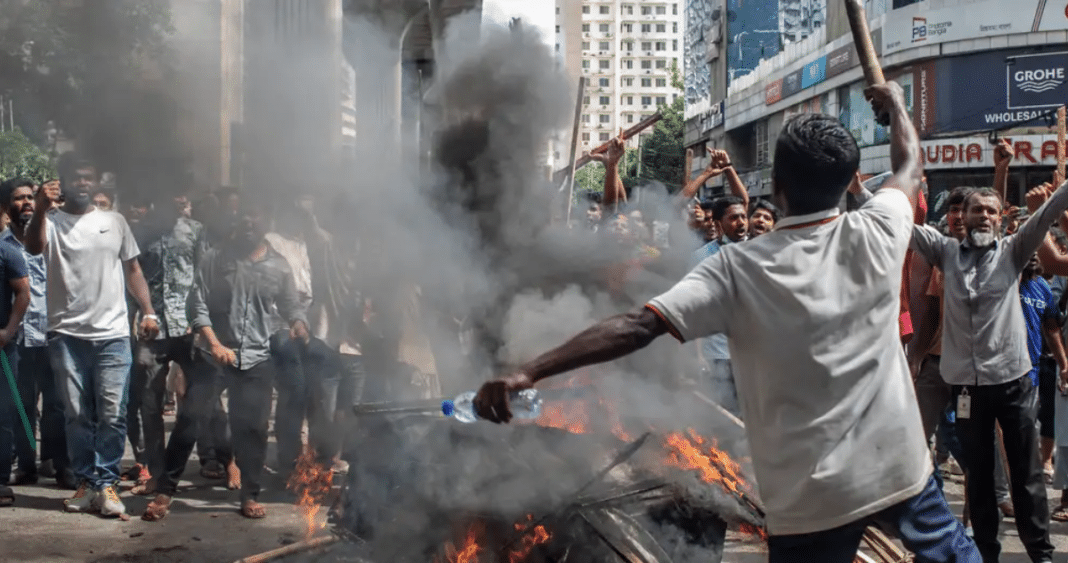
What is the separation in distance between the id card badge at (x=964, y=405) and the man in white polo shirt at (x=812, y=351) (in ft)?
6.82

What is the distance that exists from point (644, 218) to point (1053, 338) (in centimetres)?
302

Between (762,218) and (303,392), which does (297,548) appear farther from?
(762,218)

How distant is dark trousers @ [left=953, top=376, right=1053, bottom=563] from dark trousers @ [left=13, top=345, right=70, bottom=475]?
492 cm

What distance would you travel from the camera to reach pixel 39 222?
555cm

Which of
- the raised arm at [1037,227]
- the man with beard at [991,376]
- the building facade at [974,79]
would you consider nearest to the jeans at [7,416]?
the man with beard at [991,376]

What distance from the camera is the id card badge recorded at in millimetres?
4504

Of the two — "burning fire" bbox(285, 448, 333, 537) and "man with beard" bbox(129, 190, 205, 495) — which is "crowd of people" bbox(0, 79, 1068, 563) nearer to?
"man with beard" bbox(129, 190, 205, 495)

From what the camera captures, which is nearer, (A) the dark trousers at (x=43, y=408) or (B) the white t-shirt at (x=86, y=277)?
(B) the white t-shirt at (x=86, y=277)

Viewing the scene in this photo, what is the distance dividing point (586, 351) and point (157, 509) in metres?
3.80

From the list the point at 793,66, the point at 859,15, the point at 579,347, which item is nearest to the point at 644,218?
the point at 859,15

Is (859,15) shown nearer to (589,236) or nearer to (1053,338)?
(1053,338)

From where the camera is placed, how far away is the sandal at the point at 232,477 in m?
6.25

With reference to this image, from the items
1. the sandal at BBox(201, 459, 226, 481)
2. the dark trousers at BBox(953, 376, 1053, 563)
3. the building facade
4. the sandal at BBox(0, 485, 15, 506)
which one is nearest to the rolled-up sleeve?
the dark trousers at BBox(953, 376, 1053, 563)

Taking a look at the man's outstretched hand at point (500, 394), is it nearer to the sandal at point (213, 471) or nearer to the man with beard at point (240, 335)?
the man with beard at point (240, 335)
